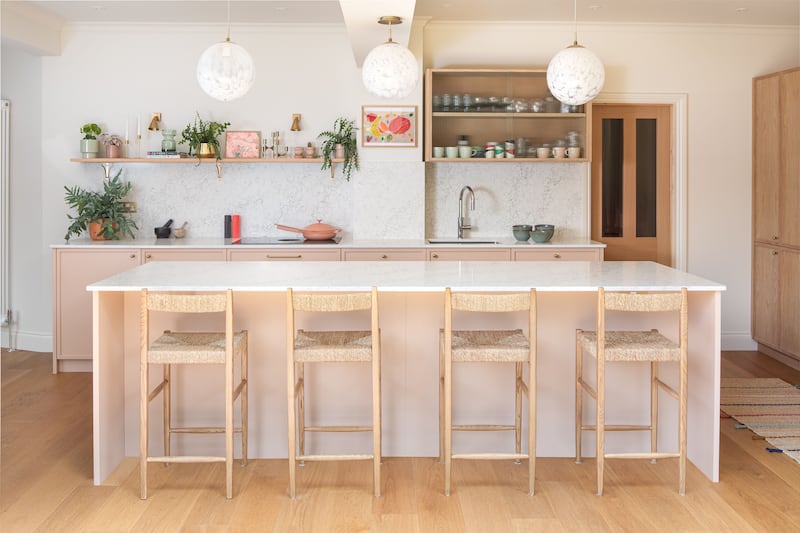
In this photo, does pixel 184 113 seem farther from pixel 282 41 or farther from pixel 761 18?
pixel 761 18

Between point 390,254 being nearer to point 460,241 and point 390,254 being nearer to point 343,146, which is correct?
point 460,241

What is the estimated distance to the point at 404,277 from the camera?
3.83 metres

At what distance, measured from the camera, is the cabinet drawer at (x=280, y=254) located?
19.7ft

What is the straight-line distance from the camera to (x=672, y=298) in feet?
11.5

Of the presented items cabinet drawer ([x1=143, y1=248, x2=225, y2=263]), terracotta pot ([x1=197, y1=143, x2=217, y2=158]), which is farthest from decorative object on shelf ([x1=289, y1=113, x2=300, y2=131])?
cabinet drawer ([x1=143, y1=248, x2=225, y2=263])

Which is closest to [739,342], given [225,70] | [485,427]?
[485,427]

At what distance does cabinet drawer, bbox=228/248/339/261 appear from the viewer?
6.00m

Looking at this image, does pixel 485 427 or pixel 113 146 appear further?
pixel 113 146

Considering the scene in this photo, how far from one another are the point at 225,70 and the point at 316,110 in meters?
2.83

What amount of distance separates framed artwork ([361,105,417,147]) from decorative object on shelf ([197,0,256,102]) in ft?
8.48

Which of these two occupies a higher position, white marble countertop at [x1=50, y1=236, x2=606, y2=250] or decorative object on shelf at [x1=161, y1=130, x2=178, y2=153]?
decorative object on shelf at [x1=161, y1=130, x2=178, y2=153]

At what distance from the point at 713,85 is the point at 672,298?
3.74 m

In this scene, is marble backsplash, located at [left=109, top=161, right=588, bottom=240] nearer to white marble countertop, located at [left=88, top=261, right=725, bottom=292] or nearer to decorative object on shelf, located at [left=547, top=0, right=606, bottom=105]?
white marble countertop, located at [left=88, top=261, right=725, bottom=292]

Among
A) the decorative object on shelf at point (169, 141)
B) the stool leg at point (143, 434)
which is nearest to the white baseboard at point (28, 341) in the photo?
the decorative object on shelf at point (169, 141)
